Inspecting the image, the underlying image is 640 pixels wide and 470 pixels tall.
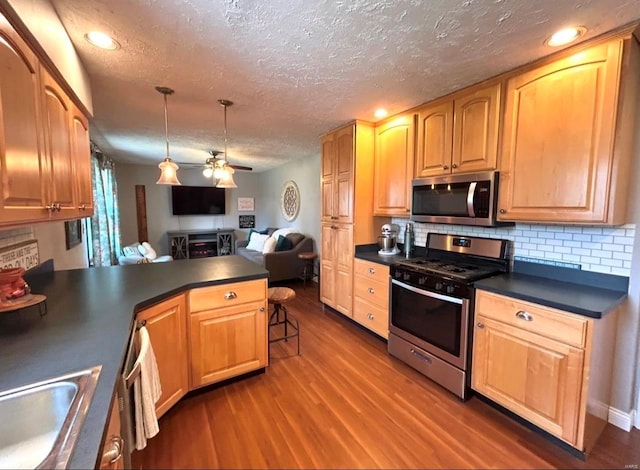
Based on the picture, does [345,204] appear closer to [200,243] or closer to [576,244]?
[576,244]

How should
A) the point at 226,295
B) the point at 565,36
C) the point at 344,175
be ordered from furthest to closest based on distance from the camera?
the point at 344,175
the point at 226,295
the point at 565,36

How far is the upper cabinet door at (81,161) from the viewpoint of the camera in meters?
1.69

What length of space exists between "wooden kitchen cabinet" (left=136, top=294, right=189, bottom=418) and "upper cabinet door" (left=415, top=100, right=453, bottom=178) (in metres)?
2.23

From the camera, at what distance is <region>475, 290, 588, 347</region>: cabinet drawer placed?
4.91 feet

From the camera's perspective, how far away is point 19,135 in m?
1.03

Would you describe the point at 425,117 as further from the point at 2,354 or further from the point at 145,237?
the point at 145,237

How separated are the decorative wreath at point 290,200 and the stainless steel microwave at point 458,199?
3.50m

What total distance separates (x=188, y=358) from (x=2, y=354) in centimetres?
108

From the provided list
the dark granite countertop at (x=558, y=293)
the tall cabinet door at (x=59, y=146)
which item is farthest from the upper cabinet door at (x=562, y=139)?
the tall cabinet door at (x=59, y=146)

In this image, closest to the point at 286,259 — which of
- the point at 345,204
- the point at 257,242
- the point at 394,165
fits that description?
the point at 257,242

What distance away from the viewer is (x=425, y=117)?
2.55m

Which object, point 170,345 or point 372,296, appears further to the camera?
point 372,296

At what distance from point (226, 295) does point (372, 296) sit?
150cm

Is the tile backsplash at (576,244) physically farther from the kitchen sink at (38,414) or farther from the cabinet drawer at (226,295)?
the kitchen sink at (38,414)
